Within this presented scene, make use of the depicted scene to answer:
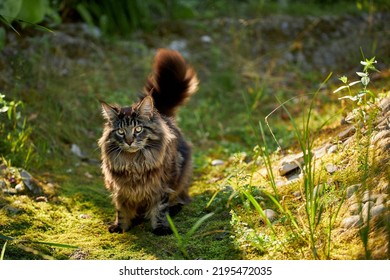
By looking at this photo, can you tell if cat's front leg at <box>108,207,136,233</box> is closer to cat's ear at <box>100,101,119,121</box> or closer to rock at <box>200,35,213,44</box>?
cat's ear at <box>100,101,119,121</box>

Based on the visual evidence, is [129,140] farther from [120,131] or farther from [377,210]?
[377,210]

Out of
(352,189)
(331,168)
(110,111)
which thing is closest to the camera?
(352,189)

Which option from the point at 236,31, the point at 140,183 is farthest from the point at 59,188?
the point at 236,31

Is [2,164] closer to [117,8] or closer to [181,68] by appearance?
[181,68]

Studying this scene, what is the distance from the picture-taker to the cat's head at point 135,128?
313 centimetres

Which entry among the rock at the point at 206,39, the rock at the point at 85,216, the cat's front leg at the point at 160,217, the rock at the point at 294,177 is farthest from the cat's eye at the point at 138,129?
the rock at the point at 206,39

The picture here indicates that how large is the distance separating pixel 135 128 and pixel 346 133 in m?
1.35

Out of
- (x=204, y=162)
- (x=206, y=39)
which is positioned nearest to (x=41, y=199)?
(x=204, y=162)

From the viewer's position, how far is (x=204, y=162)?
4.53m

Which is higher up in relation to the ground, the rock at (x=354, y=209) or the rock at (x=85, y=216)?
the rock at (x=354, y=209)

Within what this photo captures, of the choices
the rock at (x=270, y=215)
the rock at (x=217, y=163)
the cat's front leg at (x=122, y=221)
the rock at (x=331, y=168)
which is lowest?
the rock at (x=217, y=163)

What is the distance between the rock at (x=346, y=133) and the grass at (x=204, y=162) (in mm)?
177

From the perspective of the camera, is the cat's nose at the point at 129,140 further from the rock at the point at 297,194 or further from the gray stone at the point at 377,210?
the gray stone at the point at 377,210

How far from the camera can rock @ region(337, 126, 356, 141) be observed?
330 cm
